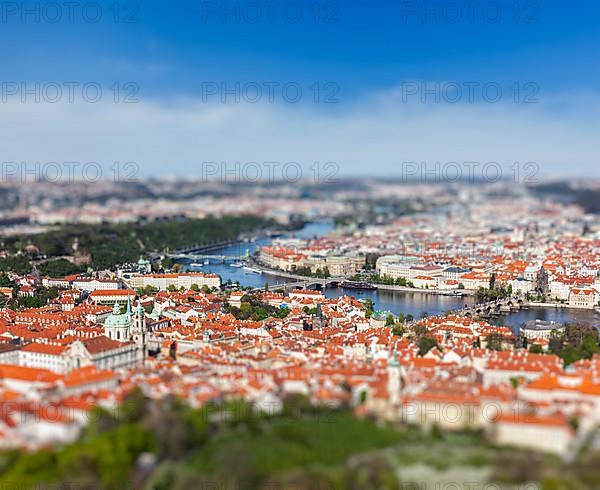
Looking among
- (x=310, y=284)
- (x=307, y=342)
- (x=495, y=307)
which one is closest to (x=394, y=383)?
(x=307, y=342)

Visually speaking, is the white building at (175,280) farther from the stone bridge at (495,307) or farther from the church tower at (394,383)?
the church tower at (394,383)

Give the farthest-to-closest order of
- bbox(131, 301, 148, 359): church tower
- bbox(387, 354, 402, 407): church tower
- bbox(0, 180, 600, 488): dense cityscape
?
1. bbox(131, 301, 148, 359): church tower
2. bbox(387, 354, 402, 407): church tower
3. bbox(0, 180, 600, 488): dense cityscape

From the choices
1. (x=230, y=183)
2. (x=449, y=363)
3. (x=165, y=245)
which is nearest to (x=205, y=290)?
(x=449, y=363)

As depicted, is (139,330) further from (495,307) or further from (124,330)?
(495,307)

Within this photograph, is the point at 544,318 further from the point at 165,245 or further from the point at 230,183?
the point at 230,183

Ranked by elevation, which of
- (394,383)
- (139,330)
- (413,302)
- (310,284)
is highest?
(394,383)

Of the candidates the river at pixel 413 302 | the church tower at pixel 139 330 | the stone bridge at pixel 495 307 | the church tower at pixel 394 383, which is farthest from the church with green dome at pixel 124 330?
the stone bridge at pixel 495 307

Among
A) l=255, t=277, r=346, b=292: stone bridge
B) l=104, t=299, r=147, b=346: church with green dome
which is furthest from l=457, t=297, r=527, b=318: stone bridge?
l=104, t=299, r=147, b=346: church with green dome

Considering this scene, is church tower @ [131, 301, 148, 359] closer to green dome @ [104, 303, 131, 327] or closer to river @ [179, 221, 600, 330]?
green dome @ [104, 303, 131, 327]

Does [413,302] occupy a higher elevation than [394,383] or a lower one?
lower

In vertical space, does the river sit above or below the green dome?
below

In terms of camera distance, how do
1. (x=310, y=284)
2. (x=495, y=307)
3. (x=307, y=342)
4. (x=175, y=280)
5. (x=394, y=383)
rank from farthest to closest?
1. (x=310, y=284)
2. (x=175, y=280)
3. (x=495, y=307)
4. (x=307, y=342)
5. (x=394, y=383)
